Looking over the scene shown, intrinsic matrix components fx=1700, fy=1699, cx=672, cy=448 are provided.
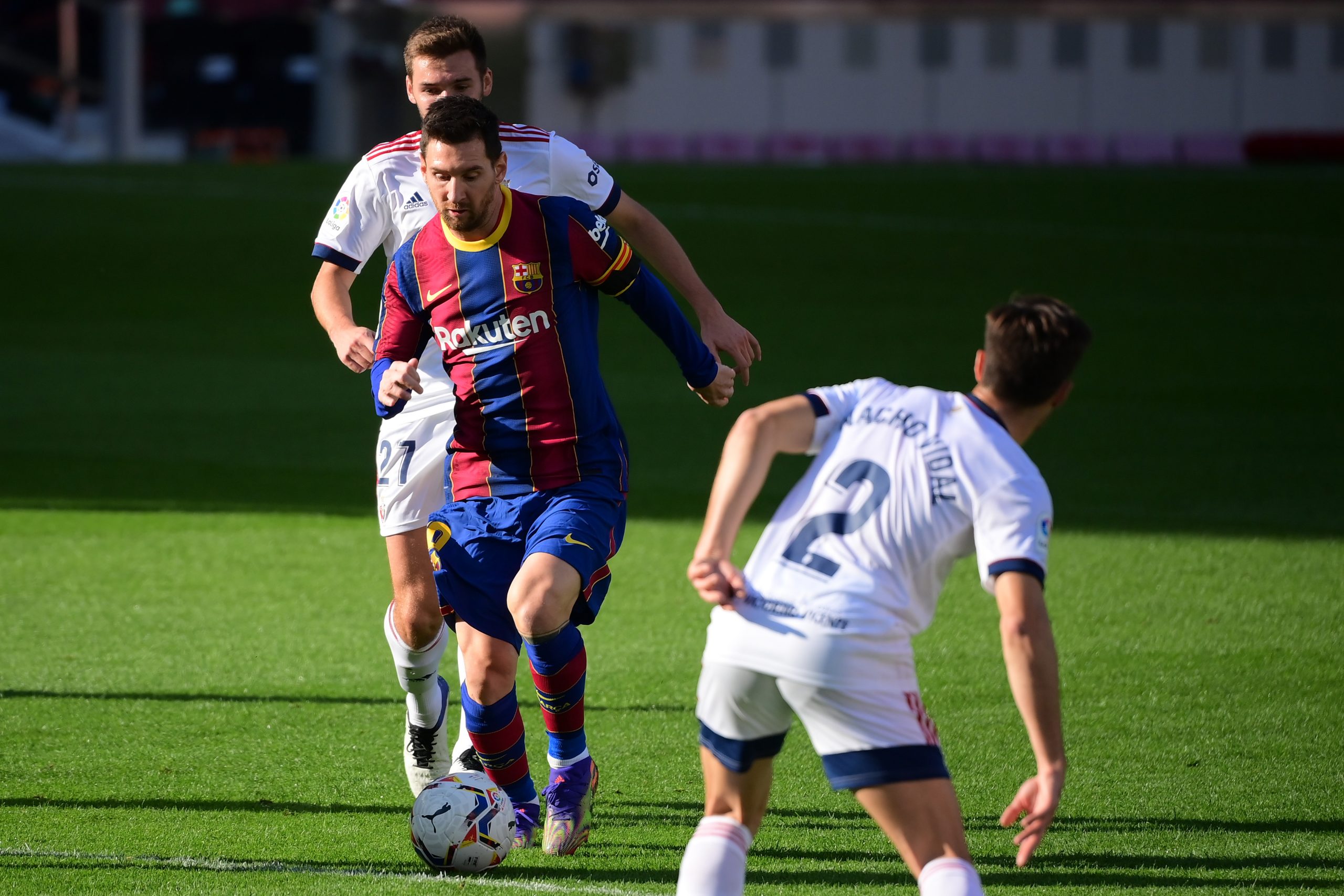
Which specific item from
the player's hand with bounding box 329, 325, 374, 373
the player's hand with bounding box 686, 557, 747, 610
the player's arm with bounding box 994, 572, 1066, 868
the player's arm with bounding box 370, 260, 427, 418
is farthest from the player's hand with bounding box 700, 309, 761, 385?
the player's arm with bounding box 994, 572, 1066, 868

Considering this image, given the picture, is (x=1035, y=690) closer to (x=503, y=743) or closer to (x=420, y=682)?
(x=503, y=743)

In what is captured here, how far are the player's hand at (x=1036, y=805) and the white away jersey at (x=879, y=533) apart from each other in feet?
1.12

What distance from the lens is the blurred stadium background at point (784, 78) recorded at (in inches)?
1807

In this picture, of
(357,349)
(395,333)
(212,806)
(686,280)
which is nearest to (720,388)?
(686,280)

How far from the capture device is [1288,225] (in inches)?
1123

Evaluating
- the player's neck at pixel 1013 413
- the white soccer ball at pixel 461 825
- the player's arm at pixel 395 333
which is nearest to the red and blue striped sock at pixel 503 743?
the white soccer ball at pixel 461 825

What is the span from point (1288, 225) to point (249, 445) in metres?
21.1

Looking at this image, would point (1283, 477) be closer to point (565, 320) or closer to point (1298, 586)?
point (1298, 586)

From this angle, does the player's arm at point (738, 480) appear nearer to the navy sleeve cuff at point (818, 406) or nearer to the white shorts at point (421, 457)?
the navy sleeve cuff at point (818, 406)

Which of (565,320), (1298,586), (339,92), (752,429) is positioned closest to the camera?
(752,429)

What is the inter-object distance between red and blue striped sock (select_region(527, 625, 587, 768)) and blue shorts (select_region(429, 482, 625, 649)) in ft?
0.40

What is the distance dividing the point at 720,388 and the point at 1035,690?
1.74 m

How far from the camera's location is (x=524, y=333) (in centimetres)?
448

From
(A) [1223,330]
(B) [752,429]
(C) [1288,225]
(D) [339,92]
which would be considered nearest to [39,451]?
(B) [752,429]
